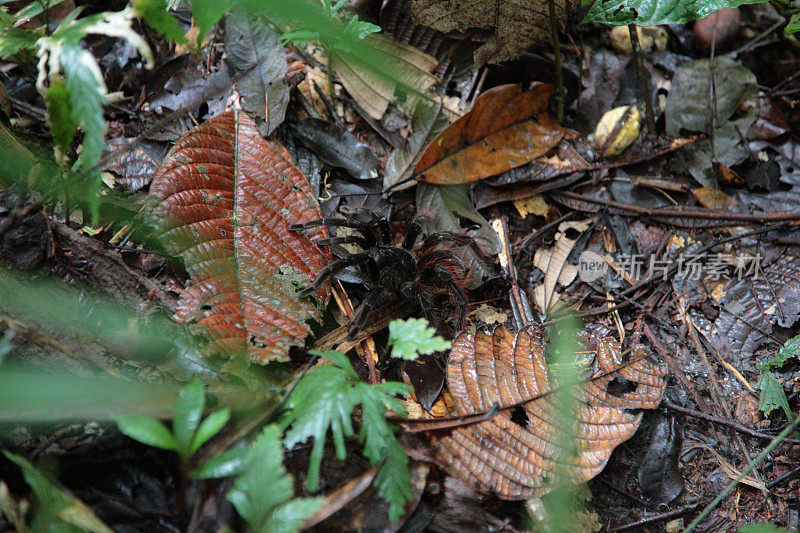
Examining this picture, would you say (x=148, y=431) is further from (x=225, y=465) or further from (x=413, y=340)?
(x=413, y=340)

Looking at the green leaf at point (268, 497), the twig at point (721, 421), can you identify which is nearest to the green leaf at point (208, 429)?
the green leaf at point (268, 497)

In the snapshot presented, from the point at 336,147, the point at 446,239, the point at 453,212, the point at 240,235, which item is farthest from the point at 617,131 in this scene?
the point at 240,235

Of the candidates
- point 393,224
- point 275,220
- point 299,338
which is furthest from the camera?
point 393,224

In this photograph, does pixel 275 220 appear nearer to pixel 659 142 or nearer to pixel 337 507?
pixel 337 507

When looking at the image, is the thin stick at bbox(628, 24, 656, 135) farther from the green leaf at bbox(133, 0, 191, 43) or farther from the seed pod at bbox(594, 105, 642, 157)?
the green leaf at bbox(133, 0, 191, 43)

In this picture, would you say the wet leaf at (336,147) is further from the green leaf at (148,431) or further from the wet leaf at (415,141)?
the green leaf at (148,431)

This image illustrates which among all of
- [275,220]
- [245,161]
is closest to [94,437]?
[275,220]
